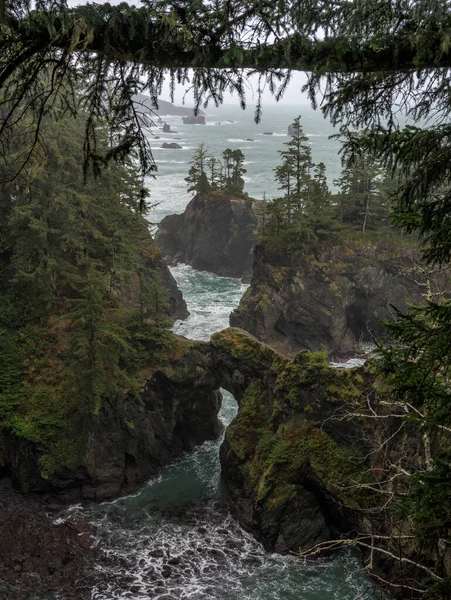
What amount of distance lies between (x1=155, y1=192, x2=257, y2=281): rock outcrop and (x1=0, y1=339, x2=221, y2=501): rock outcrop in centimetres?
3281

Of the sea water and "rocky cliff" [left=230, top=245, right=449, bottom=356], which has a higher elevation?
"rocky cliff" [left=230, top=245, right=449, bottom=356]

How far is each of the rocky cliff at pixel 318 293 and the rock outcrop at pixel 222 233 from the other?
16927mm

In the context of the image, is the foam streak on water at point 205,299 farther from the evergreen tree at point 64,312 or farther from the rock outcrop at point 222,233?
the evergreen tree at point 64,312

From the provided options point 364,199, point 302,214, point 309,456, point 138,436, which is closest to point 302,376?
point 309,456

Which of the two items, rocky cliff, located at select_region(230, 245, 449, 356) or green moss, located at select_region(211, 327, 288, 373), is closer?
green moss, located at select_region(211, 327, 288, 373)

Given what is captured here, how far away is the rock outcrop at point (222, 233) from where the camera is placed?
207ft

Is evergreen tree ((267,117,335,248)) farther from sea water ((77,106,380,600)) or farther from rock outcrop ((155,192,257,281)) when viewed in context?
Result: sea water ((77,106,380,600))

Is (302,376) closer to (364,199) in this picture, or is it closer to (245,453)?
(245,453)

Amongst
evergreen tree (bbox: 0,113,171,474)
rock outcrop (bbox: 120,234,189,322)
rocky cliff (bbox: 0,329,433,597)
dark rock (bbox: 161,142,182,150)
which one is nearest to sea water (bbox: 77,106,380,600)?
rocky cliff (bbox: 0,329,433,597)

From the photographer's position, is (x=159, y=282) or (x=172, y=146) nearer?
(x=159, y=282)

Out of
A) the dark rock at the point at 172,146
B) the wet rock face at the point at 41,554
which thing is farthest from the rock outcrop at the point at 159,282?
the dark rock at the point at 172,146

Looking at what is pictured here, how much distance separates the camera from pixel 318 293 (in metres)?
→ 45.3

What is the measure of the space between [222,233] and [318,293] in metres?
22.1

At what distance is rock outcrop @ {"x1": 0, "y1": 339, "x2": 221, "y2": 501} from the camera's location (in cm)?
2623
